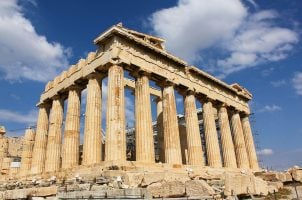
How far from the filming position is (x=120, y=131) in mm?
18562

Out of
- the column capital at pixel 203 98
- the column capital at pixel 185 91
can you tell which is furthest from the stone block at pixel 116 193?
the column capital at pixel 203 98

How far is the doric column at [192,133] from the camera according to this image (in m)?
24.0

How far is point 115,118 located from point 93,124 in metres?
2.71

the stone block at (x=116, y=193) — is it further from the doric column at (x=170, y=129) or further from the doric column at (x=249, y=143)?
the doric column at (x=249, y=143)

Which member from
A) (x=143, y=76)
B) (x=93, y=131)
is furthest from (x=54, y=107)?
(x=143, y=76)

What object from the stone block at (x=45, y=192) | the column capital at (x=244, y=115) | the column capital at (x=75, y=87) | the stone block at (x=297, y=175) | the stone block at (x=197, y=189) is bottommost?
the stone block at (x=197, y=189)

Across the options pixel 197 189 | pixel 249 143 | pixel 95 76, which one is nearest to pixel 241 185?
pixel 197 189

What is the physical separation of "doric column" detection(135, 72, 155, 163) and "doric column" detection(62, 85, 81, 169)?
5778 millimetres

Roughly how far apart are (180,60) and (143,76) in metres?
5.01

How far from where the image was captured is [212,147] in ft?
87.1

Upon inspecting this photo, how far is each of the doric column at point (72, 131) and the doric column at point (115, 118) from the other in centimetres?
555

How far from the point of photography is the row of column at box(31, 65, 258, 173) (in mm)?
19266

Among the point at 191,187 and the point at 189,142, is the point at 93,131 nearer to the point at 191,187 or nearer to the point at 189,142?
the point at 189,142

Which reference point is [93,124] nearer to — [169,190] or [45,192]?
[45,192]
